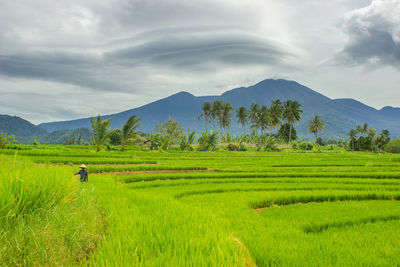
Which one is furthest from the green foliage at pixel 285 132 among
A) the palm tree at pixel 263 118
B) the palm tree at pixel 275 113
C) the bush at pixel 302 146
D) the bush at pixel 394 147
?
the bush at pixel 394 147

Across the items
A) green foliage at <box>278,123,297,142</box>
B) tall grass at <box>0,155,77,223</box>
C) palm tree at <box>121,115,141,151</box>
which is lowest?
tall grass at <box>0,155,77,223</box>

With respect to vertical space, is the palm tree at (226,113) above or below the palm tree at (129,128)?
above

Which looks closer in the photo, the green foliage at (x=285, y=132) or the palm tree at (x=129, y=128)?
the palm tree at (x=129, y=128)

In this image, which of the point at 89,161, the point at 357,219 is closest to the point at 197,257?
the point at 357,219

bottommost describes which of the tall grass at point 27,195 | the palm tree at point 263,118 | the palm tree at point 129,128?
the tall grass at point 27,195

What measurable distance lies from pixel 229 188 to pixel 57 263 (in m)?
9.19

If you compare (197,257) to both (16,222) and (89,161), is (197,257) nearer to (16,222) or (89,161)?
(16,222)

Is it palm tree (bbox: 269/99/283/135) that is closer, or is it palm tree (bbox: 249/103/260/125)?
palm tree (bbox: 269/99/283/135)

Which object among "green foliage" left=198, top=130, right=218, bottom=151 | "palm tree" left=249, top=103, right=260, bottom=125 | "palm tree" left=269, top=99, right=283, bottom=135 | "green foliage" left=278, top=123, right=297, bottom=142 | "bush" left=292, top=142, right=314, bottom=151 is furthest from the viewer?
"palm tree" left=249, top=103, right=260, bottom=125

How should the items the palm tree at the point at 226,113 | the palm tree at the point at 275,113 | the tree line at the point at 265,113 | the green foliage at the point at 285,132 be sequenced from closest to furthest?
the tree line at the point at 265,113 → the palm tree at the point at 275,113 → the green foliage at the point at 285,132 → the palm tree at the point at 226,113

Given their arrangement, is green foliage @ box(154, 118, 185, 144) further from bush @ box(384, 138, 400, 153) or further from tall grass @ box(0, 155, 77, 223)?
bush @ box(384, 138, 400, 153)

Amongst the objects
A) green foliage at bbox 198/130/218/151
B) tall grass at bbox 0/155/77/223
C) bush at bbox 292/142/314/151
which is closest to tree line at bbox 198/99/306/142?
bush at bbox 292/142/314/151

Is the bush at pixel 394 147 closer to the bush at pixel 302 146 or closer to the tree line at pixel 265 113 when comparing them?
the tree line at pixel 265 113

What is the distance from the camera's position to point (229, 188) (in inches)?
425
